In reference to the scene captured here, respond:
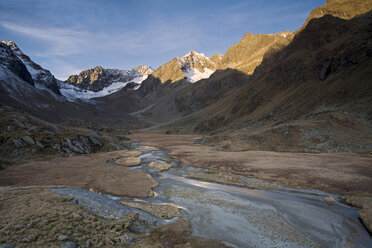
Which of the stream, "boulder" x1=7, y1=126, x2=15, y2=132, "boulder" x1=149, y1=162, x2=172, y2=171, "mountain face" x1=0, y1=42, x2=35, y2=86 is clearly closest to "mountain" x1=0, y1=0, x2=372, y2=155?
"mountain face" x1=0, y1=42, x2=35, y2=86

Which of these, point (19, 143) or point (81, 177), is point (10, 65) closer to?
point (19, 143)

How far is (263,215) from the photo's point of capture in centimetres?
2050

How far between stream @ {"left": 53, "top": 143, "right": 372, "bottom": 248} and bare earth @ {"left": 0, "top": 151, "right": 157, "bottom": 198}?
8.33ft

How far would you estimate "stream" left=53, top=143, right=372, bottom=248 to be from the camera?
16.4 m

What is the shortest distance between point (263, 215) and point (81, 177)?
25.0 metres

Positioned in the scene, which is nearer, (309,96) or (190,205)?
(190,205)

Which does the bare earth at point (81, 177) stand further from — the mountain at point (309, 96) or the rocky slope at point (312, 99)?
the rocky slope at point (312, 99)

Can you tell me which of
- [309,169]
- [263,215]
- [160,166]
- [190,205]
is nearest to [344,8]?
[309,169]

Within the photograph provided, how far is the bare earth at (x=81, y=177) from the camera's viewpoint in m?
27.2

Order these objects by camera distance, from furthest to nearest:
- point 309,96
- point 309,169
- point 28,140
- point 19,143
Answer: point 309,96, point 28,140, point 19,143, point 309,169

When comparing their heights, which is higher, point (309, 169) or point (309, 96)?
point (309, 96)

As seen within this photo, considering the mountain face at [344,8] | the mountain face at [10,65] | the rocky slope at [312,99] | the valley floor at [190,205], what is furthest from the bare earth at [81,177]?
the mountain face at [10,65]

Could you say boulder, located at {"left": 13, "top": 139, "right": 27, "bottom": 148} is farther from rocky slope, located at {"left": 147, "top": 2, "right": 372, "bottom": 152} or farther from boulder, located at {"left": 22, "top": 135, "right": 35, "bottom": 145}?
rocky slope, located at {"left": 147, "top": 2, "right": 372, "bottom": 152}

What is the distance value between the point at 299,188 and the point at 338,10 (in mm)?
157517
